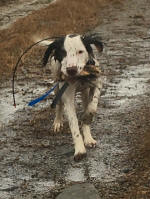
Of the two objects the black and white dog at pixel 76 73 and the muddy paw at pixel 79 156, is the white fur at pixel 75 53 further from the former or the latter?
the muddy paw at pixel 79 156

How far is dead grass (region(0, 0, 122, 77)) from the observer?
541 inches

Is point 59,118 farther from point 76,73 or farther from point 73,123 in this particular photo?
point 76,73

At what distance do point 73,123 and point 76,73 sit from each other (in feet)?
2.22

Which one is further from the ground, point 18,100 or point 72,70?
point 72,70

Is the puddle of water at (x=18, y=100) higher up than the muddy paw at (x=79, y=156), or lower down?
lower down

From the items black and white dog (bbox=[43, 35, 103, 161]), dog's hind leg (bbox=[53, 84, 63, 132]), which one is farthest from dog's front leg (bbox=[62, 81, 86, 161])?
dog's hind leg (bbox=[53, 84, 63, 132])

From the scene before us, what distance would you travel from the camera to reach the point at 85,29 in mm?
18172

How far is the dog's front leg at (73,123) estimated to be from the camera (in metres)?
5.96

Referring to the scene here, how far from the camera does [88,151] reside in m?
6.30

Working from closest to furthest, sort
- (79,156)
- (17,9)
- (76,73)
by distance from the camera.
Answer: (76,73), (79,156), (17,9)

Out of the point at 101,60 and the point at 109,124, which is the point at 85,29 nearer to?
the point at 101,60

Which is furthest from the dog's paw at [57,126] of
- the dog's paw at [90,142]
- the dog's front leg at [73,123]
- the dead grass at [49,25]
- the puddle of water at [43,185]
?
the dead grass at [49,25]

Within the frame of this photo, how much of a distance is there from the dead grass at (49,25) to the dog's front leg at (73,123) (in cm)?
572

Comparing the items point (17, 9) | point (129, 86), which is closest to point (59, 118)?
point (129, 86)
